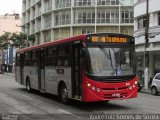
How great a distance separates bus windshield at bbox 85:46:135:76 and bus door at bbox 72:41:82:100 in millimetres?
638

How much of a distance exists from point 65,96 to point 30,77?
22.8 ft

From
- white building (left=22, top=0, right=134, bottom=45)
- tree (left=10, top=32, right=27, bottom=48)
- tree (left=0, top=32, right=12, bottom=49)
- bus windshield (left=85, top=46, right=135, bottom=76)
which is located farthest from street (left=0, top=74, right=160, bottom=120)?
tree (left=0, top=32, right=12, bottom=49)

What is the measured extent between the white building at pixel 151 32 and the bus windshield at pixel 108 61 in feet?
64.6

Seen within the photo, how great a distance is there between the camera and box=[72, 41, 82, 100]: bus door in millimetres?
15585

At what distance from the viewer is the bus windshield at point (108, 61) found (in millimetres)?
15047

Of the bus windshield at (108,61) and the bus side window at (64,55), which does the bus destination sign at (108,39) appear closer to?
the bus windshield at (108,61)

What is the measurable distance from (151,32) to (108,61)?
71.1 ft

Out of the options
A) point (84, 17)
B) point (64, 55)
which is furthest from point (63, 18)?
point (64, 55)

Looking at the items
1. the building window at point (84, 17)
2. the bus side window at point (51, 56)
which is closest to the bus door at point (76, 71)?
the bus side window at point (51, 56)

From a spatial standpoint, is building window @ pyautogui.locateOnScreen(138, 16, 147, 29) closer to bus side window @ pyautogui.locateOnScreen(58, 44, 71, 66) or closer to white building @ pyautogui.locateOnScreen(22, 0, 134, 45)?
bus side window @ pyautogui.locateOnScreen(58, 44, 71, 66)

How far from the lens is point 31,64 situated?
917 inches

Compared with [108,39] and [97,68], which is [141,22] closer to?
[108,39]

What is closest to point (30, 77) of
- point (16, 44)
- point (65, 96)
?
point (65, 96)

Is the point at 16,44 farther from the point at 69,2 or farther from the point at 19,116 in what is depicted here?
the point at 19,116
